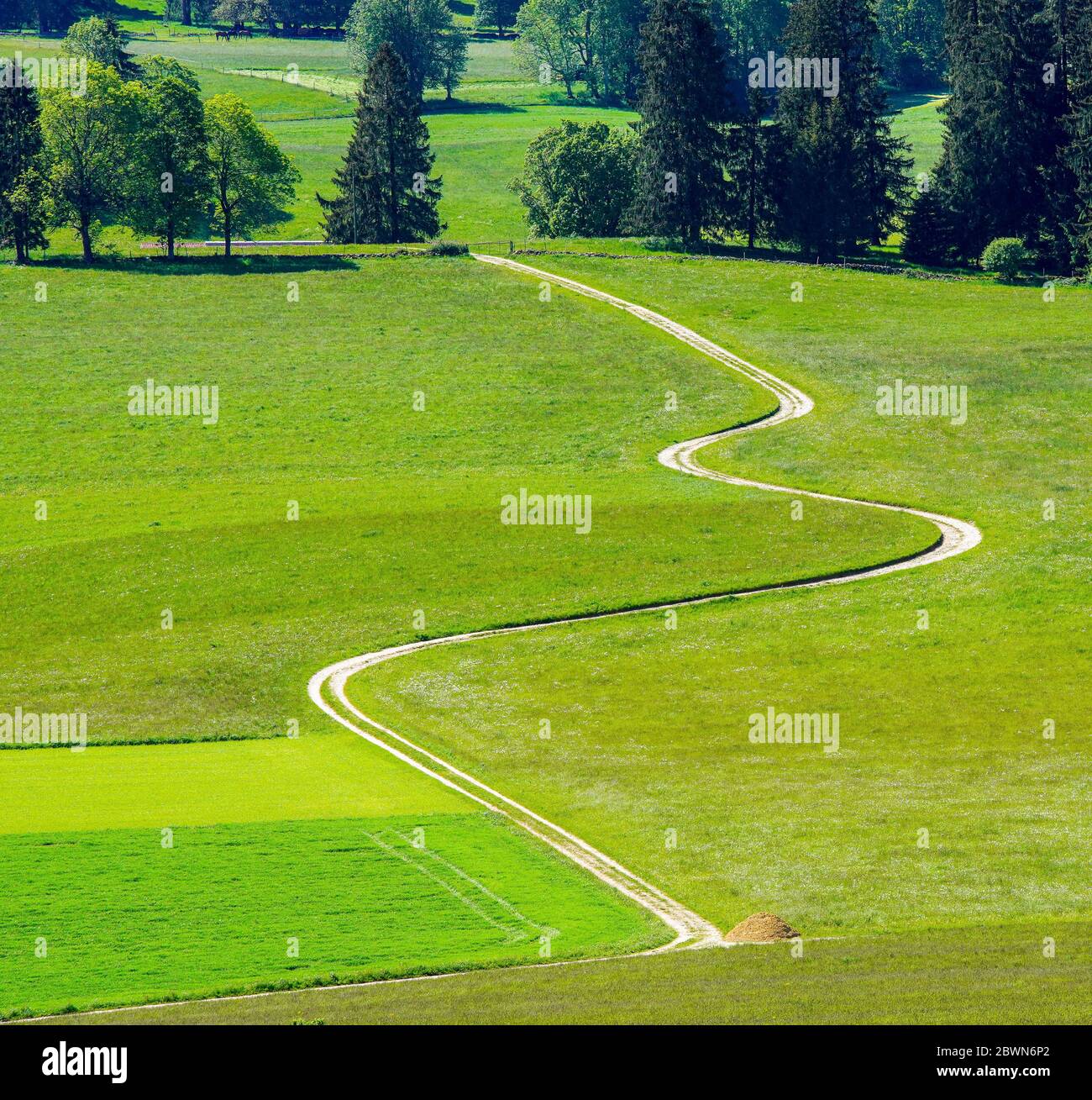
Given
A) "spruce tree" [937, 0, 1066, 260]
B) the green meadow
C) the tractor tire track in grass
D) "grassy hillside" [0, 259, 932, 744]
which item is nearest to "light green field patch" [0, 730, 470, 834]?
the green meadow

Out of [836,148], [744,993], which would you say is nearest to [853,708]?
[744,993]

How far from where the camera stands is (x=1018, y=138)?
13875cm

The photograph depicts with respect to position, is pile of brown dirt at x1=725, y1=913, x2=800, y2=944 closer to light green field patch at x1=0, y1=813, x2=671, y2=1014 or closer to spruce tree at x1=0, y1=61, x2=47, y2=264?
light green field patch at x1=0, y1=813, x2=671, y2=1014

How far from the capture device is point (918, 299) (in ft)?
417

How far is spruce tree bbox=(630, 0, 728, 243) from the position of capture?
142m

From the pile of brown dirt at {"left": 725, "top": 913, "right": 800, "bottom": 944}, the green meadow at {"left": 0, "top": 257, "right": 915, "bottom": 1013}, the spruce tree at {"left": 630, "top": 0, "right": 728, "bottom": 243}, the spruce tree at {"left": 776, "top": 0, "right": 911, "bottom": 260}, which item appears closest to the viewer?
the pile of brown dirt at {"left": 725, "top": 913, "right": 800, "bottom": 944}

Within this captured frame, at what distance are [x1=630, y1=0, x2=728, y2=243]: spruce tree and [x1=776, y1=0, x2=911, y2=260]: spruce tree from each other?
706cm

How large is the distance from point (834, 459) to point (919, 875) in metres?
53.2

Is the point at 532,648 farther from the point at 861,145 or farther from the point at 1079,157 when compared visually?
the point at 861,145

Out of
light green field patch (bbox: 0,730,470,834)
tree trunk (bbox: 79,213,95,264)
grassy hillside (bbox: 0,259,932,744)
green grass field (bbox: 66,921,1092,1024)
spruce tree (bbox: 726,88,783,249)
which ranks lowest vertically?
light green field patch (bbox: 0,730,470,834)

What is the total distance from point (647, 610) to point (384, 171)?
9888 cm

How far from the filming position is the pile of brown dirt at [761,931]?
34.0m

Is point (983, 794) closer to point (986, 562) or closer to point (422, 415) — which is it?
point (986, 562)

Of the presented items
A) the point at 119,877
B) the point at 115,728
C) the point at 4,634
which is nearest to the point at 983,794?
the point at 119,877
